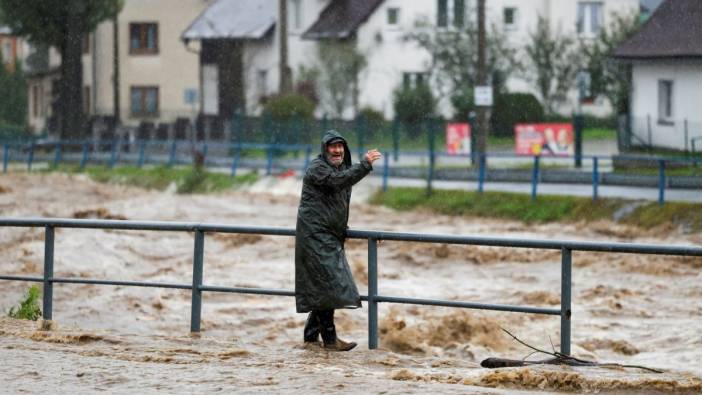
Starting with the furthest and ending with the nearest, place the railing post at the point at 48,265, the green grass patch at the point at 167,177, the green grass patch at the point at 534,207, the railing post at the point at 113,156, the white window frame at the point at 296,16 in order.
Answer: the white window frame at the point at 296,16 < the railing post at the point at 113,156 < the green grass patch at the point at 167,177 < the green grass patch at the point at 534,207 < the railing post at the point at 48,265

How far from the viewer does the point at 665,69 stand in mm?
41281

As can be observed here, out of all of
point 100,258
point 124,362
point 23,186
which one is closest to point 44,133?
point 23,186

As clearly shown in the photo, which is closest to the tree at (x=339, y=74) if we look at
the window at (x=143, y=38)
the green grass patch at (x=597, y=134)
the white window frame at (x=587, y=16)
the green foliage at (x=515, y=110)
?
the green foliage at (x=515, y=110)

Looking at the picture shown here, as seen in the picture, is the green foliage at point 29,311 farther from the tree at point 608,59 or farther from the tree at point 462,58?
the tree at point 462,58

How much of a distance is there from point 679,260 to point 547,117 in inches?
1010

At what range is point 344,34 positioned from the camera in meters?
57.7

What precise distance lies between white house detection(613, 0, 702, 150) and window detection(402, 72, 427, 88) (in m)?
13.1

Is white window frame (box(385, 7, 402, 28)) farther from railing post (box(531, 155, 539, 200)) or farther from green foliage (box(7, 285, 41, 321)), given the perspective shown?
green foliage (box(7, 285, 41, 321))

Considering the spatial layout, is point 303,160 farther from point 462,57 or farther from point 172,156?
point 462,57

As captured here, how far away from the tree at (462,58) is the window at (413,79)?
2.41 feet

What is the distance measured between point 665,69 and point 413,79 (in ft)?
55.1

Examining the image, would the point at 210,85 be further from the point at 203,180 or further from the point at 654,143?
the point at 654,143

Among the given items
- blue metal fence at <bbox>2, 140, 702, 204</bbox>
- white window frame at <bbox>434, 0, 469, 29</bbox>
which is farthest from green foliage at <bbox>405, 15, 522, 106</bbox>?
blue metal fence at <bbox>2, 140, 702, 204</bbox>

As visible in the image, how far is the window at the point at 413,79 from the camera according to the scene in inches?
2165
